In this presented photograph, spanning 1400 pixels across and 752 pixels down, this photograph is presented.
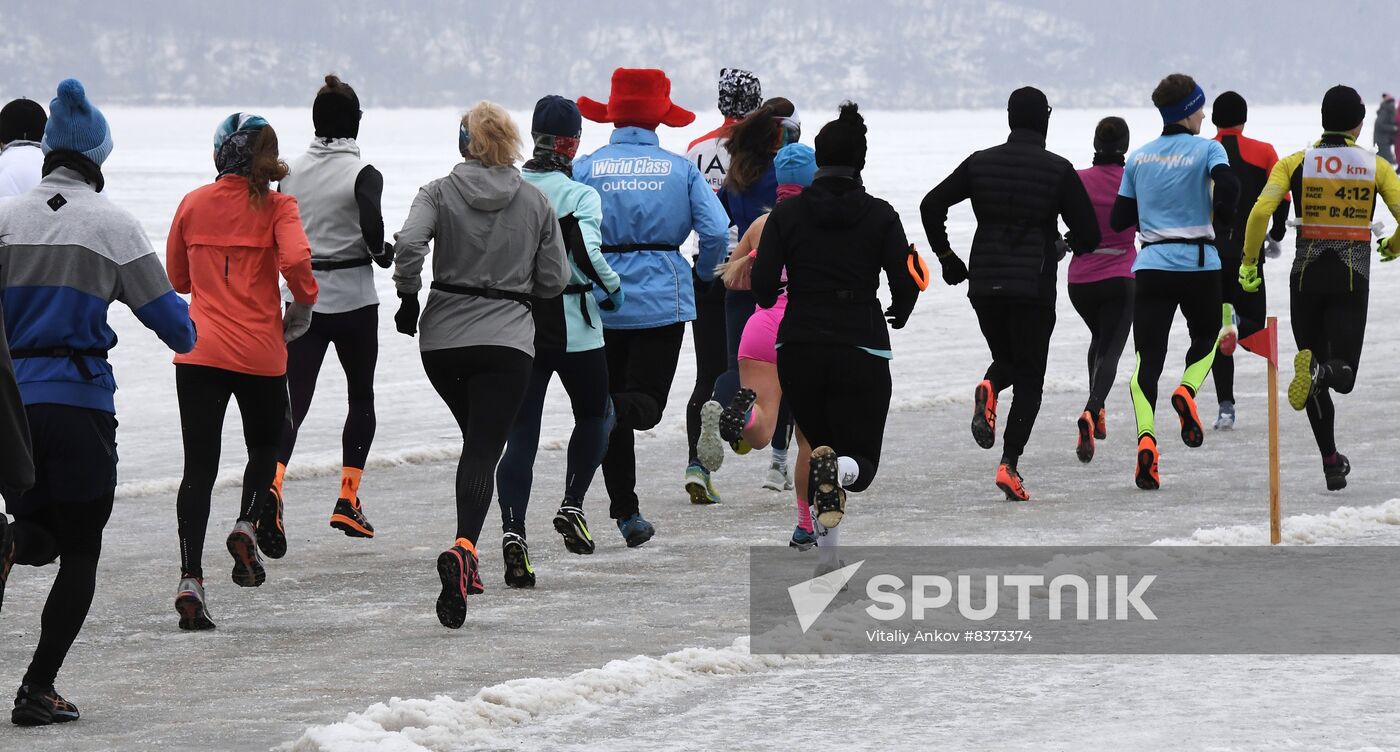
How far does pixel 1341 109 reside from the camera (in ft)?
30.9

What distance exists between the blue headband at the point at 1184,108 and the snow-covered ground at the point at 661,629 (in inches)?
69.5

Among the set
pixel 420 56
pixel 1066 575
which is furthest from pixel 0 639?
pixel 420 56

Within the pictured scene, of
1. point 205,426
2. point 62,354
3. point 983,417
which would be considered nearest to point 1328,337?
point 983,417

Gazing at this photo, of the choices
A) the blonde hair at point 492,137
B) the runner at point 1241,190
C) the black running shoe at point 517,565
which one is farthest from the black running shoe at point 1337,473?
the blonde hair at point 492,137

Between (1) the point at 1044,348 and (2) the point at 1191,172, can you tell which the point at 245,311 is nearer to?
(1) the point at 1044,348

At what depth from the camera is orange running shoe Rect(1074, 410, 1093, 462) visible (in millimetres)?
10680

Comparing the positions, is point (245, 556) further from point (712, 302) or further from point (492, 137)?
point (712, 302)

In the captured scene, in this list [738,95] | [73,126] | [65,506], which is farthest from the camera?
[738,95]

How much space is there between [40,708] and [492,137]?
2.66 metres

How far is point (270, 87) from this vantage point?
17250cm

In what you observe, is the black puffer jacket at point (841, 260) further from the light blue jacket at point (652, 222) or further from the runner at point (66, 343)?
the runner at point (66, 343)

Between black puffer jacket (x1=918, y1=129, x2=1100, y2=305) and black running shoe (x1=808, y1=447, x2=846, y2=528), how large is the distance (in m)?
2.64

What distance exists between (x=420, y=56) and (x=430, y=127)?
82.7m

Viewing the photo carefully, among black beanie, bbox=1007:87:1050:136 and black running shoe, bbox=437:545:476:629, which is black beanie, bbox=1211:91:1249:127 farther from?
black running shoe, bbox=437:545:476:629
